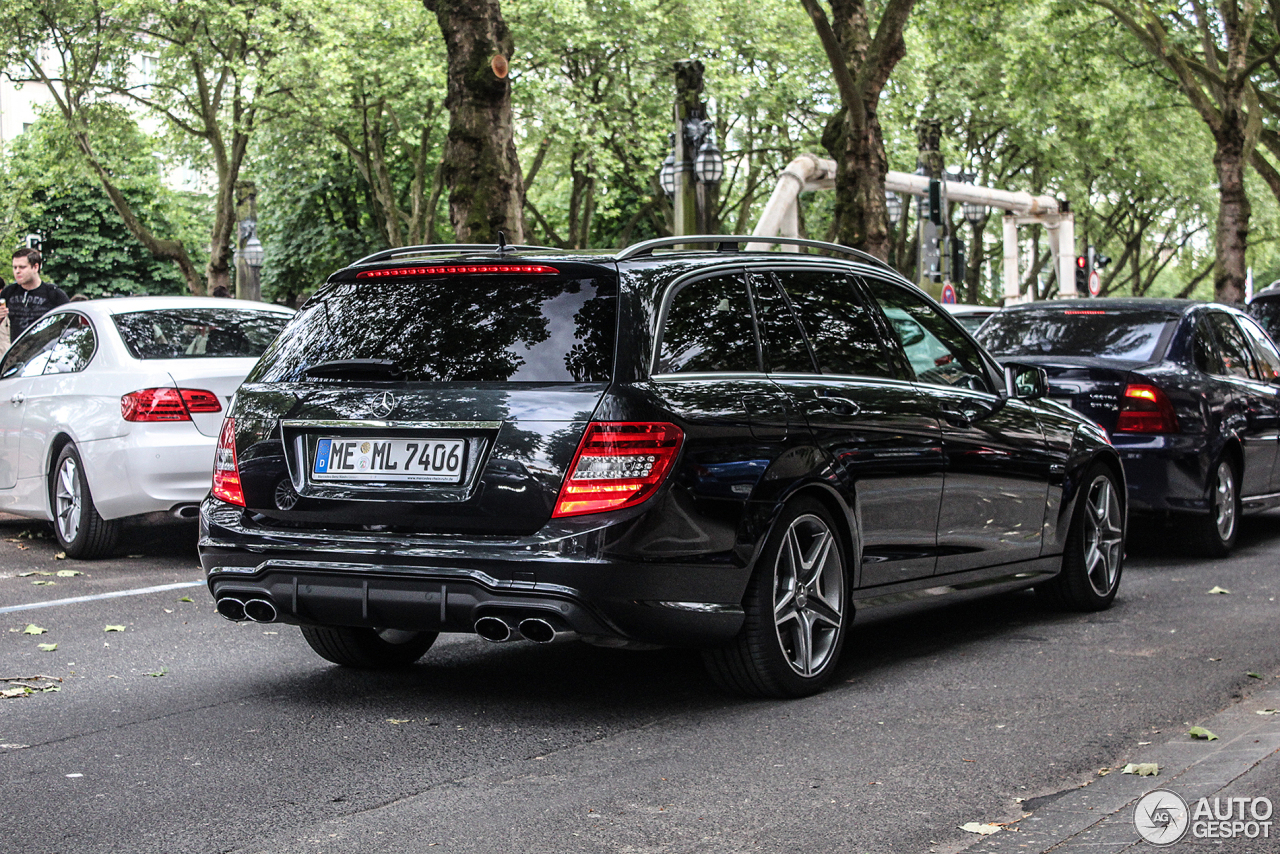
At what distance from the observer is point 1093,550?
318 inches

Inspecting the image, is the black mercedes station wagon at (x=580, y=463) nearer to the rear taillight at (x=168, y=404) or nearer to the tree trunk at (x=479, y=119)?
the rear taillight at (x=168, y=404)

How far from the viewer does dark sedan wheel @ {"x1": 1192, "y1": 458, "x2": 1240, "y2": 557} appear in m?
10.2

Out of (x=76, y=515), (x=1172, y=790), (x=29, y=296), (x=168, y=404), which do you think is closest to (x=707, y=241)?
(x=1172, y=790)

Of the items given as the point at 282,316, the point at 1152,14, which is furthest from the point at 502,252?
the point at 1152,14

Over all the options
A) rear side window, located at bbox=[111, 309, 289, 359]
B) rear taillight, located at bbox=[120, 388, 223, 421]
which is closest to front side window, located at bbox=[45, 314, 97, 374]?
rear side window, located at bbox=[111, 309, 289, 359]

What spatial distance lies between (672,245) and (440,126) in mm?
31512

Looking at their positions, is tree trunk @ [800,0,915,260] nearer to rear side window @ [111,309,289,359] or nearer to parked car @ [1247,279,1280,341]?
parked car @ [1247,279,1280,341]

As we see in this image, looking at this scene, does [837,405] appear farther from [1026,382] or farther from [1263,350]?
[1263,350]

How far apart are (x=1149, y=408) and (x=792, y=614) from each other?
16.4 feet

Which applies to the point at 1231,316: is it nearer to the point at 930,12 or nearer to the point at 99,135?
the point at 930,12

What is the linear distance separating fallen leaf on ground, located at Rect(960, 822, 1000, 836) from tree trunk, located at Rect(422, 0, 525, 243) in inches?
383

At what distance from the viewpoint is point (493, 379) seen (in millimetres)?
5363

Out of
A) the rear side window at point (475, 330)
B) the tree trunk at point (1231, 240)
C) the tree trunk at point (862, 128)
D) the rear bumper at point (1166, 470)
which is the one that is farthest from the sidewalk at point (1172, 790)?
the tree trunk at point (1231, 240)

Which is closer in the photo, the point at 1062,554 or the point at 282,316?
the point at 1062,554
